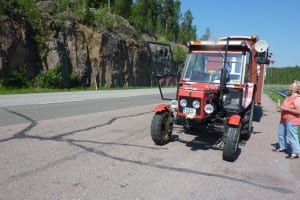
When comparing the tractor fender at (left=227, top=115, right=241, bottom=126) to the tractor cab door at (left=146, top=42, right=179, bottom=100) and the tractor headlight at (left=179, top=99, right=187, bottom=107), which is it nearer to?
the tractor headlight at (left=179, top=99, right=187, bottom=107)

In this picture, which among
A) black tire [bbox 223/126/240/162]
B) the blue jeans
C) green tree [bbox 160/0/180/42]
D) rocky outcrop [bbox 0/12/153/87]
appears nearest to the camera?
black tire [bbox 223/126/240/162]

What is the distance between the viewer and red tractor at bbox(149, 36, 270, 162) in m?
7.46

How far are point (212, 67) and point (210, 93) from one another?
1240 mm

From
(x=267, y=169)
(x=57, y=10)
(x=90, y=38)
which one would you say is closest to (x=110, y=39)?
(x=90, y=38)

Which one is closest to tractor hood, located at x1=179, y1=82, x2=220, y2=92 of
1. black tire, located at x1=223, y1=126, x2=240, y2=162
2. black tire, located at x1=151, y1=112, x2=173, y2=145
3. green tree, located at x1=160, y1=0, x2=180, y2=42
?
black tire, located at x1=151, y1=112, x2=173, y2=145

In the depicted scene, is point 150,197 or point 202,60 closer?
point 150,197

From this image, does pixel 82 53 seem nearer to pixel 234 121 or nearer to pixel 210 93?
pixel 210 93

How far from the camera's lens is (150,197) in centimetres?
496

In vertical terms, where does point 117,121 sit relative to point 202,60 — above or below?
below

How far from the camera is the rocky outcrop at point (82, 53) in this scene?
27.3 m

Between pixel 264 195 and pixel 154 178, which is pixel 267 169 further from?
pixel 154 178

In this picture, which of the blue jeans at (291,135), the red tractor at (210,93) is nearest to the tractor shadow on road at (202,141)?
the red tractor at (210,93)

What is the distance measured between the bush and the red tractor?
22340mm

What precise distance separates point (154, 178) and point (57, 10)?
31820 mm
